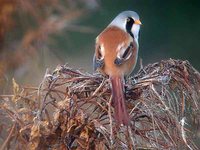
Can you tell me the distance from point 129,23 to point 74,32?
481 cm

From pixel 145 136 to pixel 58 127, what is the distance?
0.30 metres

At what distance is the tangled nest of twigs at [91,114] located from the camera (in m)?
2.48

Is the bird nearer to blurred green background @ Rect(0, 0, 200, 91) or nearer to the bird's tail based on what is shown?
blurred green background @ Rect(0, 0, 200, 91)

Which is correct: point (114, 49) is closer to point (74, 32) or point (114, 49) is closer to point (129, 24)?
point (129, 24)

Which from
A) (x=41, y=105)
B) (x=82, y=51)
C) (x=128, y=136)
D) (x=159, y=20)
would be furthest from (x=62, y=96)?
(x=159, y=20)

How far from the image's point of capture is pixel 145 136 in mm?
2566

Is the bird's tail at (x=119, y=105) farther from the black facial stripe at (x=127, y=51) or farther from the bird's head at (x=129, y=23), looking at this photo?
the bird's head at (x=129, y=23)

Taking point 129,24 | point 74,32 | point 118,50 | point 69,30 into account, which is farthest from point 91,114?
point 74,32

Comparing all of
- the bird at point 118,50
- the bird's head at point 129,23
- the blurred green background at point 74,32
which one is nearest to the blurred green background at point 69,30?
the blurred green background at point 74,32

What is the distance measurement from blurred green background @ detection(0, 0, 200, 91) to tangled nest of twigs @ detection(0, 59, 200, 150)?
0.46m

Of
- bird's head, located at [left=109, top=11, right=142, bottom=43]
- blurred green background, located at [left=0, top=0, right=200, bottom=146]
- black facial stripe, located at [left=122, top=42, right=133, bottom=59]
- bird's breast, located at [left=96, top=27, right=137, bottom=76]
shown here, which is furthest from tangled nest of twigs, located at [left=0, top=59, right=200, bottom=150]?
bird's head, located at [left=109, top=11, right=142, bottom=43]

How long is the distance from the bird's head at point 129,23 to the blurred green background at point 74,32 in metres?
0.36

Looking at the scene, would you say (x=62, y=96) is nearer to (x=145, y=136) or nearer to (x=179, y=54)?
(x=145, y=136)

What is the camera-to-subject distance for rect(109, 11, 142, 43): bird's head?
12.6 feet
